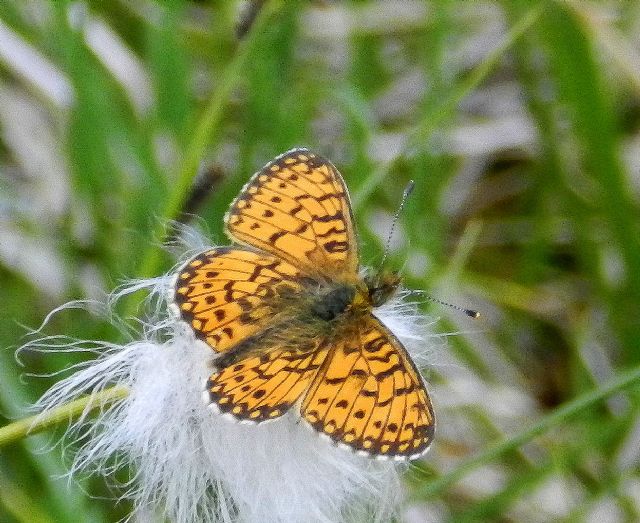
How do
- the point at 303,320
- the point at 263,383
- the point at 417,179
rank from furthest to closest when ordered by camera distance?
the point at 417,179, the point at 303,320, the point at 263,383

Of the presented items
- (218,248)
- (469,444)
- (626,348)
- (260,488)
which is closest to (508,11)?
(626,348)

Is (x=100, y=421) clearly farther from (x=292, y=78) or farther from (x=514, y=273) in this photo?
(x=514, y=273)

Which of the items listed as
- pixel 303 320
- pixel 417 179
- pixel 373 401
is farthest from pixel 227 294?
pixel 417 179

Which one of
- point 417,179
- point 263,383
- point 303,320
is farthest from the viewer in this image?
point 417,179

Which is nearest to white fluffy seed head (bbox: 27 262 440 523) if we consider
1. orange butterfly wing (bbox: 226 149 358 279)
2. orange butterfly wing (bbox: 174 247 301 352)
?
orange butterfly wing (bbox: 174 247 301 352)

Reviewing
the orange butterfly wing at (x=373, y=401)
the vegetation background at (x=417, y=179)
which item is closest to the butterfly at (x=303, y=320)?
the orange butterfly wing at (x=373, y=401)

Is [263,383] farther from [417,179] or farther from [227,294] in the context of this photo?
[417,179]

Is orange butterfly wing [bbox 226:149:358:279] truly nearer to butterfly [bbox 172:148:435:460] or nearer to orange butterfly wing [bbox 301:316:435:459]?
butterfly [bbox 172:148:435:460]
